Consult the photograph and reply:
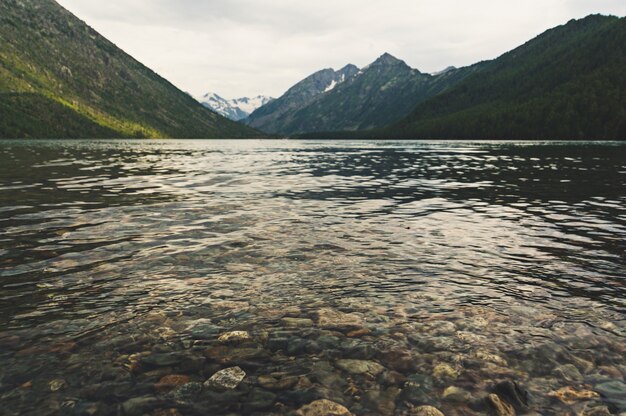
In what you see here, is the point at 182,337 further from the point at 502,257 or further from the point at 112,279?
the point at 502,257

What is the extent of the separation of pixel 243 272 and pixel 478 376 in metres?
7.59

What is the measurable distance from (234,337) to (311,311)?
84.2 inches

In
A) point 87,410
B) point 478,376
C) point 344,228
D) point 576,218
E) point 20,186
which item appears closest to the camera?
point 87,410

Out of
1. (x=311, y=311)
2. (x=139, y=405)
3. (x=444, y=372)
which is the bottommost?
(x=311, y=311)

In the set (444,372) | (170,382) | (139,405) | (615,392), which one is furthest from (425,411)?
(139,405)

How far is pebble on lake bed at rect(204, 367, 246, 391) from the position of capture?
673 cm

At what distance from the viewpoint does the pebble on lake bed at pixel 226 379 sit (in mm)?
6734

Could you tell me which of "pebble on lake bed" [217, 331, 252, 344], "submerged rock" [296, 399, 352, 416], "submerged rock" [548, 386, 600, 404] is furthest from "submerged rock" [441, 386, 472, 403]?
"pebble on lake bed" [217, 331, 252, 344]

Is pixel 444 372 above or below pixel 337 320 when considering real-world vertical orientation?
above

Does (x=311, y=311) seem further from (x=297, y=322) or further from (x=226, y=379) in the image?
(x=226, y=379)

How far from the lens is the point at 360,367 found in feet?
24.3

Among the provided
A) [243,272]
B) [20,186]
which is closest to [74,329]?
[243,272]

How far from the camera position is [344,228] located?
63.3ft

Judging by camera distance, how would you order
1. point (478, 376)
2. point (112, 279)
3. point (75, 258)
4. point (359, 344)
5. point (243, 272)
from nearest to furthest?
point (478, 376), point (359, 344), point (112, 279), point (243, 272), point (75, 258)
